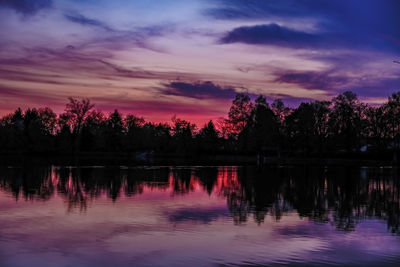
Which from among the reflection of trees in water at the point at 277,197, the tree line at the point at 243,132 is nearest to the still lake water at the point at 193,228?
the reflection of trees in water at the point at 277,197

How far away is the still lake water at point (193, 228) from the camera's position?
507 inches

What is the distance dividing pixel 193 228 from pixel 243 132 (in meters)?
101

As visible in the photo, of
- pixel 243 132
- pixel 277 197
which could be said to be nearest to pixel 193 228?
pixel 277 197

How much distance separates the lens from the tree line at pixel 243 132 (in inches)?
4200

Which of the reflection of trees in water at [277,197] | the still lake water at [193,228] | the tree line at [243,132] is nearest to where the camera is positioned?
the still lake water at [193,228]

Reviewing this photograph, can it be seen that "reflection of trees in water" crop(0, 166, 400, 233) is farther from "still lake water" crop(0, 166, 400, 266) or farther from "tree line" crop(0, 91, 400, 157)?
"tree line" crop(0, 91, 400, 157)

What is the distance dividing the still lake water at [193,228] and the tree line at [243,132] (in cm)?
7339

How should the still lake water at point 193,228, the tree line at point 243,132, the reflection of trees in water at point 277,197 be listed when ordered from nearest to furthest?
the still lake water at point 193,228
the reflection of trees in water at point 277,197
the tree line at point 243,132

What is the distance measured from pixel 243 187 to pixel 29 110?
457 ft

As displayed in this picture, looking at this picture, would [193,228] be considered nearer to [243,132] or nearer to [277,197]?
[277,197]

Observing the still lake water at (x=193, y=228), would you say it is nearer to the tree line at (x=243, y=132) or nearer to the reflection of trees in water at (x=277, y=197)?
the reflection of trees in water at (x=277, y=197)

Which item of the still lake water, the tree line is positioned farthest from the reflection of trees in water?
the tree line

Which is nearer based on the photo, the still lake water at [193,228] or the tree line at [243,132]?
the still lake water at [193,228]

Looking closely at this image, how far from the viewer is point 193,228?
17.5 m
